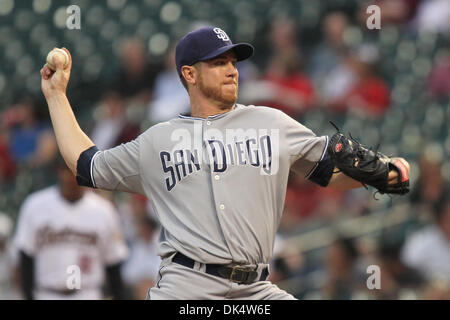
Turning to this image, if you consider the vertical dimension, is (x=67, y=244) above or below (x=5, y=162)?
below

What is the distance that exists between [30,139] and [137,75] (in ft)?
4.20

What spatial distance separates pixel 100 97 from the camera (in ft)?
31.4

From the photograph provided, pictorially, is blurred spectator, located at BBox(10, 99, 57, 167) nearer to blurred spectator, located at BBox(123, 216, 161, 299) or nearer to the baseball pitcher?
blurred spectator, located at BBox(123, 216, 161, 299)

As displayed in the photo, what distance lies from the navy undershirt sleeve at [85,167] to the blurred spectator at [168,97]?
441 centimetres

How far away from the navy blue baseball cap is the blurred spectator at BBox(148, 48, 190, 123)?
4324 mm

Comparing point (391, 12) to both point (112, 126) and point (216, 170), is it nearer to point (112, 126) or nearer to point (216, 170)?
point (112, 126)

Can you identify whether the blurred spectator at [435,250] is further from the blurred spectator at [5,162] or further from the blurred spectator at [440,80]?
the blurred spectator at [5,162]

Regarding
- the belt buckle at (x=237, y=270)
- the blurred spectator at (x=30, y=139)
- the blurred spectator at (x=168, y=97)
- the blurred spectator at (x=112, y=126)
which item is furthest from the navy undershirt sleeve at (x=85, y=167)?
the blurred spectator at (x=30, y=139)

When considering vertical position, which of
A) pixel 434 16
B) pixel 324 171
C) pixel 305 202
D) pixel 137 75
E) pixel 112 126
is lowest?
pixel 305 202

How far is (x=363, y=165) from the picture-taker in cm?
331

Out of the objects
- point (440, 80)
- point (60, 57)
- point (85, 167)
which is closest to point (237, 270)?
point (85, 167)

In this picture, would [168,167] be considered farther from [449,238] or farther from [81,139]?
[449,238]
